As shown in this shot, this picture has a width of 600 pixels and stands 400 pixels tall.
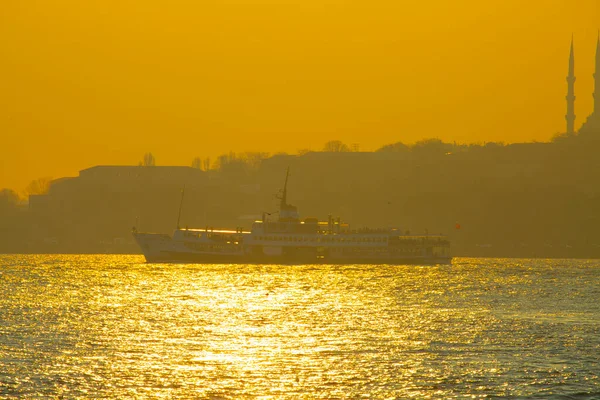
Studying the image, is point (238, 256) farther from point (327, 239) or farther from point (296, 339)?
point (296, 339)

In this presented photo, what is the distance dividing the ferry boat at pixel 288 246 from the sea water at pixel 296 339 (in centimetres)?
3512

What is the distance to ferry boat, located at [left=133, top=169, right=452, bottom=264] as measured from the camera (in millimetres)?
150000

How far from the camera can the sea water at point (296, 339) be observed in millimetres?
48812

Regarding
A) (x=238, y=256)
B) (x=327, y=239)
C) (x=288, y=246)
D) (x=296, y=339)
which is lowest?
(x=296, y=339)

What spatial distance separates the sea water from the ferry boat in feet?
115

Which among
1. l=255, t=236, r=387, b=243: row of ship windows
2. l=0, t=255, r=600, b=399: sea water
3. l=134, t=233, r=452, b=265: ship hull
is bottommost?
l=0, t=255, r=600, b=399: sea water

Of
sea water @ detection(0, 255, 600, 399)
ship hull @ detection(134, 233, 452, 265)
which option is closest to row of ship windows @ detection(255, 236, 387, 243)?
ship hull @ detection(134, 233, 452, 265)

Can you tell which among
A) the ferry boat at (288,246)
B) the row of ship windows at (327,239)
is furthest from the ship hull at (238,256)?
the row of ship windows at (327,239)

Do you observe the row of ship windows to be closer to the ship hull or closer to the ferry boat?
the ferry boat

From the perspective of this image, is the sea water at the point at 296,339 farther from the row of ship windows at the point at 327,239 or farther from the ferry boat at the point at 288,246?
the ferry boat at the point at 288,246

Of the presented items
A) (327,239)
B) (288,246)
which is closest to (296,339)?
(288,246)

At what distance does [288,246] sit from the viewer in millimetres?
149750

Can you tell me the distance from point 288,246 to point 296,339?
3424 inches

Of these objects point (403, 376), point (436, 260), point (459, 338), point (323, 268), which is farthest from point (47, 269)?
point (403, 376)
